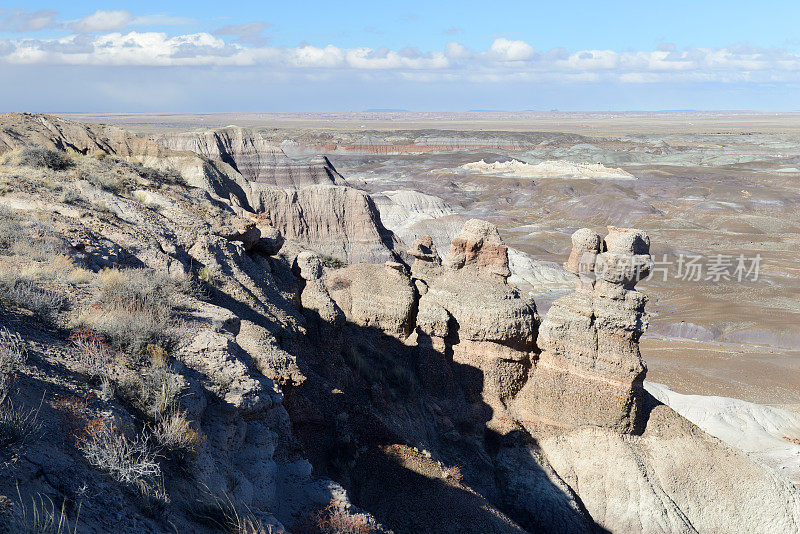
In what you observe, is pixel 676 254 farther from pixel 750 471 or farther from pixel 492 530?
pixel 492 530

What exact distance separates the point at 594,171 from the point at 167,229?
269ft

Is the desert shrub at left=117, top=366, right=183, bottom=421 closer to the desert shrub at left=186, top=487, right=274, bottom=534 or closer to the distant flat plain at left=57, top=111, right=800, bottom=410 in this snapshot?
the desert shrub at left=186, top=487, right=274, bottom=534

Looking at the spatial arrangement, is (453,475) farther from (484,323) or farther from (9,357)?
(9,357)

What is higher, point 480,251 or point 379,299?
point 480,251

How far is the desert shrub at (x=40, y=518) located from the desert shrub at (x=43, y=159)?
11.7 meters

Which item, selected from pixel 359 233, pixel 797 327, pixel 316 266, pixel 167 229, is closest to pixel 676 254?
pixel 797 327

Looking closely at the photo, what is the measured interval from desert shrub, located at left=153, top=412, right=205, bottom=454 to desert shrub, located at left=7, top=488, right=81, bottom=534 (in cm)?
94

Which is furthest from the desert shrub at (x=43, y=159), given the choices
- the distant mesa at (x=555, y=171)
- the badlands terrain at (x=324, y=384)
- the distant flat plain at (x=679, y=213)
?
the distant mesa at (x=555, y=171)

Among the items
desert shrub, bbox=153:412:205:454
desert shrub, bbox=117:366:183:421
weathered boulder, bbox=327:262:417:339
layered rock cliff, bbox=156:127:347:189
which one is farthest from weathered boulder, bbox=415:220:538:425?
layered rock cliff, bbox=156:127:347:189

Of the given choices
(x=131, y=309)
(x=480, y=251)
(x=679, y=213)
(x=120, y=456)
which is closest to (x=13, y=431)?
(x=120, y=456)

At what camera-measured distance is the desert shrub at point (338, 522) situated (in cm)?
487

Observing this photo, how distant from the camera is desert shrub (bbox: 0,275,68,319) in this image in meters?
5.36

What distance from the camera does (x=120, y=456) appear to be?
3.75 m

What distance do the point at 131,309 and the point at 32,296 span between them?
93 cm
